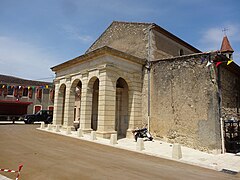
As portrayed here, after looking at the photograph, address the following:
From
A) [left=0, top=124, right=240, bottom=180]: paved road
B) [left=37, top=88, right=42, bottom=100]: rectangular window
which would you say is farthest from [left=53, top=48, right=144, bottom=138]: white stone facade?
[left=37, top=88, right=42, bottom=100]: rectangular window

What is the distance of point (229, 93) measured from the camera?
36.7 feet

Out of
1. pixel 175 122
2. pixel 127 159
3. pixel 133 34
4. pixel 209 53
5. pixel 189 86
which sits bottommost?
pixel 127 159

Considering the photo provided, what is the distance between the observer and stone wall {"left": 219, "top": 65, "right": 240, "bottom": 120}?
10227 millimetres

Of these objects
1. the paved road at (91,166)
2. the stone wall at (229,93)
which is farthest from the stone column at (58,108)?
the stone wall at (229,93)

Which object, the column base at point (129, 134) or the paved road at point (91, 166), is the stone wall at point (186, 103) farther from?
the paved road at point (91, 166)

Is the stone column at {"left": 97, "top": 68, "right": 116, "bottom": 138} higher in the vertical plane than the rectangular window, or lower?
lower

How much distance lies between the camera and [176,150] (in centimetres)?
736

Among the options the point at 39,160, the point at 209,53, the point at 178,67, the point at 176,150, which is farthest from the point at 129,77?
the point at 39,160

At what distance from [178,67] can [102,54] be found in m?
4.66

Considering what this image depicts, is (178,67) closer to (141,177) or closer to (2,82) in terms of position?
(141,177)

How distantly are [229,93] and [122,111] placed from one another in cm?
693

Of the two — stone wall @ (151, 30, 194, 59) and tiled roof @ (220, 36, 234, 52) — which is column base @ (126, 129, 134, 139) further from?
tiled roof @ (220, 36, 234, 52)

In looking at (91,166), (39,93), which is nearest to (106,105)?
(91,166)

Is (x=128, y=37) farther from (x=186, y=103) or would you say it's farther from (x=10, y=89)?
(x=10, y=89)
